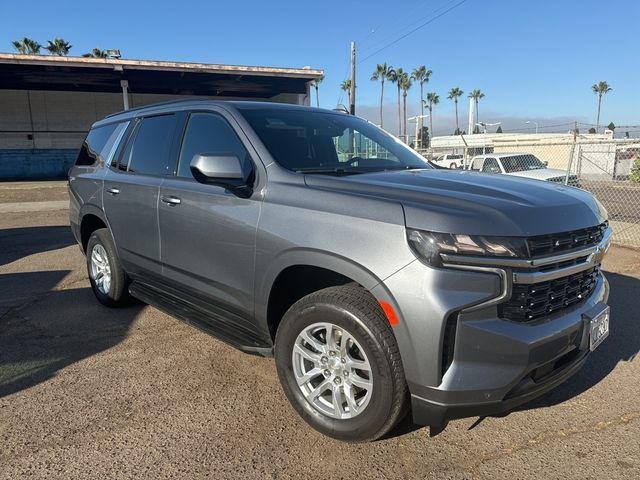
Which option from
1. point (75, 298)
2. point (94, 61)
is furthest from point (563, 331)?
point (94, 61)

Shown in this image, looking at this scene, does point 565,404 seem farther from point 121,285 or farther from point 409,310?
point 121,285

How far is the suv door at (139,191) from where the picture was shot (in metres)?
3.96

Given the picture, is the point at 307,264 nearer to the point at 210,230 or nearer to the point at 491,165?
the point at 210,230

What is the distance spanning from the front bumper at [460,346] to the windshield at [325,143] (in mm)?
1232

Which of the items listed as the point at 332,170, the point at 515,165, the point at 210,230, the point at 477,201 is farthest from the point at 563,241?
the point at 515,165

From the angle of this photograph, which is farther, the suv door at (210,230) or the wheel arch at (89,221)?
the wheel arch at (89,221)

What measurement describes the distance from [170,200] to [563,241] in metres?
2.69

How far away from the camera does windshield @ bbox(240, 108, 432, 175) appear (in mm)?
3256

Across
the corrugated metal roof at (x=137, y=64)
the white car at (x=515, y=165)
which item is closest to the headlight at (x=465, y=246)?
the white car at (x=515, y=165)

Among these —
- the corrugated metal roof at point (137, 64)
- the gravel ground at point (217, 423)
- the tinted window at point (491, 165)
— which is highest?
the corrugated metal roof at point (137, 64)

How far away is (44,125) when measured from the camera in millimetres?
35812

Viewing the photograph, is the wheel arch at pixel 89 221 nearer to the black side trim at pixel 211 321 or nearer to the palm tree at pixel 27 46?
the black side trim at pixel 211 321

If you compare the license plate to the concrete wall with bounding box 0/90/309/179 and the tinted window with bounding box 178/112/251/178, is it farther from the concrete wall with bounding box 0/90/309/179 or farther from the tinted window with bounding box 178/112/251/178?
the concrete wall with bounding box 0/90/309/179

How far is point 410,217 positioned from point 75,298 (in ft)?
14.8
